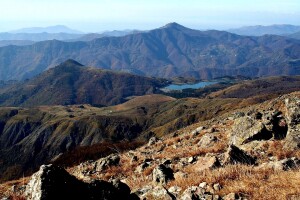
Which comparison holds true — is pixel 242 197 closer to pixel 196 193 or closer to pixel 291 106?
pixel 196 193

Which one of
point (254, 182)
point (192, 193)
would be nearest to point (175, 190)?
point (192, 193)

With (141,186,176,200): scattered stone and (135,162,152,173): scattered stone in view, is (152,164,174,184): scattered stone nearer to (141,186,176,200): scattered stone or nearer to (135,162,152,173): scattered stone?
(141,186,176,200): scattered stone

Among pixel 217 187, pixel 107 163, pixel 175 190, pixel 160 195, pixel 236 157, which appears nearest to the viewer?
pixel 217 187

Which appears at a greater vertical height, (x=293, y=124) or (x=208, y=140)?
(x=293, y=124)

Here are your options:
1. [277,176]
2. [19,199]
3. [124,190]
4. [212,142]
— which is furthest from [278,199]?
[212,142]

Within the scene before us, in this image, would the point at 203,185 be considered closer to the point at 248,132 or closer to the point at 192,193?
the point at 192,193

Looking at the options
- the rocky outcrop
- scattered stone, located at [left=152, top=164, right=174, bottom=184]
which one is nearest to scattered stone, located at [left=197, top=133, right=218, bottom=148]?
scattered stone, located at [left=152, top=164, right=174, bottom=184]

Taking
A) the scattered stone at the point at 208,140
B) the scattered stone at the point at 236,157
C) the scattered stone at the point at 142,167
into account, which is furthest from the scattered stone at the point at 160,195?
the scattered stone at the point at 208,140
